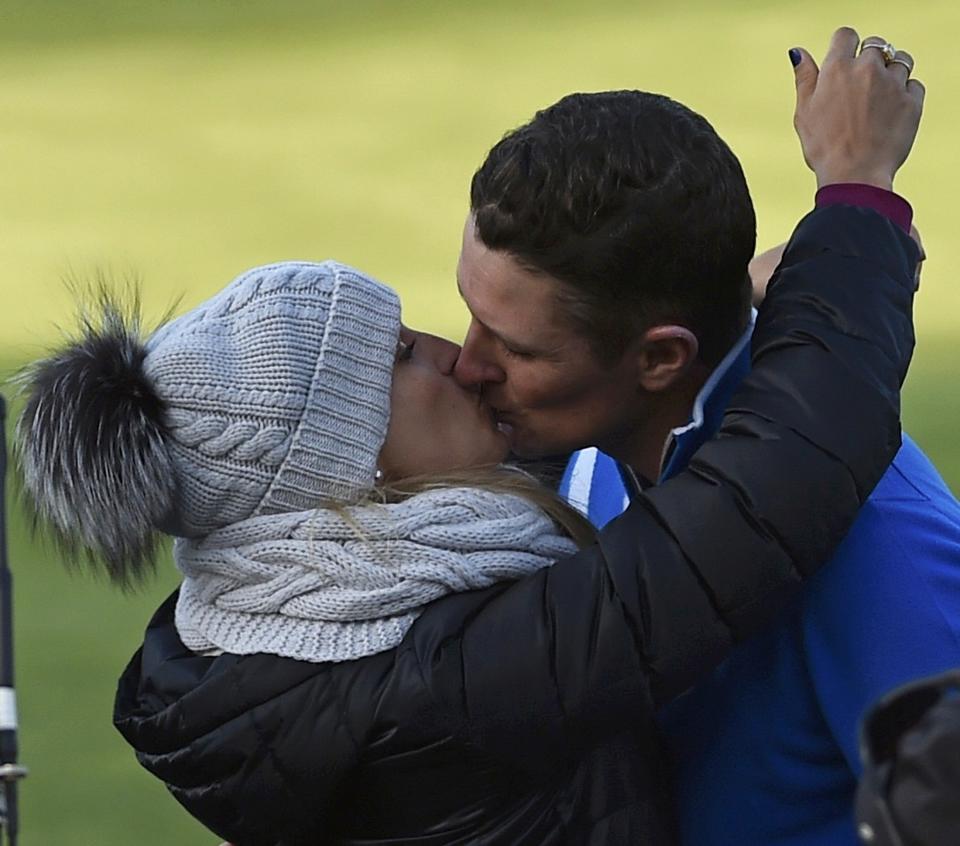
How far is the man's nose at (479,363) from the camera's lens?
2.26 m

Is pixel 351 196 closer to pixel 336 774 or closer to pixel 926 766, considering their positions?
pixel 336 774

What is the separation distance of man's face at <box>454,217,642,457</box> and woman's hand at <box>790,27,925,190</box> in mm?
354

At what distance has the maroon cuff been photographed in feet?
6.95

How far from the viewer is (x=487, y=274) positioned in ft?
7.21

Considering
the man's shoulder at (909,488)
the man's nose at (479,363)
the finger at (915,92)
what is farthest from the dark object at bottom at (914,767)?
the finger at (915,92)

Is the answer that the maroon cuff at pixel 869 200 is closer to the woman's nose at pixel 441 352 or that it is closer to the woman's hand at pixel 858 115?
the woman's hand at pixel 858 115

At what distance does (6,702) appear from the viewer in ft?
6.00

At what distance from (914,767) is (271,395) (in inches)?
47.2

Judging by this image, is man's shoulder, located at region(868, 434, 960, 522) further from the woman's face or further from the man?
the woman's face

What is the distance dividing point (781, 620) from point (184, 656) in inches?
27.9

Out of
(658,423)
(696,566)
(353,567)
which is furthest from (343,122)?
(696,566)

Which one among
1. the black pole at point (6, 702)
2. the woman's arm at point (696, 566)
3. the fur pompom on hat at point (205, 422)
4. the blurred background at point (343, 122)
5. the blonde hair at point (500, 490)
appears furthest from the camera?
the blurred background at point (343, 122)

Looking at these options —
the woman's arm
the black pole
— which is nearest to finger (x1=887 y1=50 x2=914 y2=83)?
the woman's arm

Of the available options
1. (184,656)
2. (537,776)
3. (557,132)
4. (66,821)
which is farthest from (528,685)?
(66,821)
